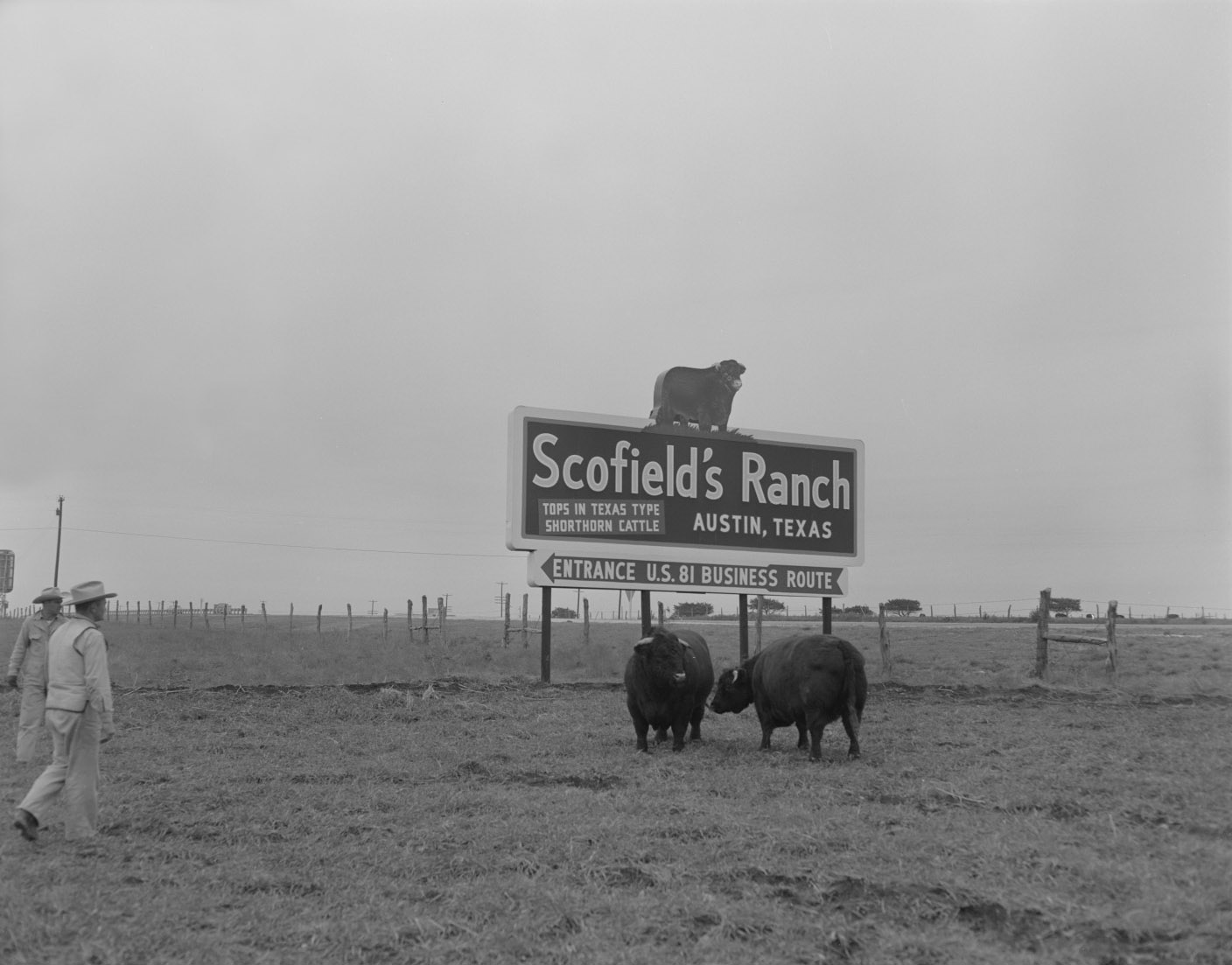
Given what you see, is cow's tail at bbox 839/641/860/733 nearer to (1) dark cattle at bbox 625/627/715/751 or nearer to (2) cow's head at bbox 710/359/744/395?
(1) dark cattle at bbox 625/627/715/751

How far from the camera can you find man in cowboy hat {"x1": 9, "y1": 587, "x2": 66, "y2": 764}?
27.5 ft

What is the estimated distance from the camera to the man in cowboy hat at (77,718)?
7684mm

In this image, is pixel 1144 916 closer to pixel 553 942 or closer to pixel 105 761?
pixel 553 942

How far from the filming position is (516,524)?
774 inches

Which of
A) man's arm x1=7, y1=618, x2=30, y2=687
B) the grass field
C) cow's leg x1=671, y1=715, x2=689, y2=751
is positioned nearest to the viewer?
the grass field

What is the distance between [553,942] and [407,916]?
916 mm

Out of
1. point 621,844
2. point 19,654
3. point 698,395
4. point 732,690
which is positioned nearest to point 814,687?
point 732,690

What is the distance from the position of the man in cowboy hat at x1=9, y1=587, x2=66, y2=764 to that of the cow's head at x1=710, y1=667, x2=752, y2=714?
7.66 meters

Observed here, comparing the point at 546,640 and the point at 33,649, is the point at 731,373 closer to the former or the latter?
the point at 546,640

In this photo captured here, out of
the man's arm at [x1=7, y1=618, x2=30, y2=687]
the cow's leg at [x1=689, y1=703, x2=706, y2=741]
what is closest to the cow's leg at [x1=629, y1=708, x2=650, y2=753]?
the cow's leg at [x1=689, y1=703, x2=706, y2=741]

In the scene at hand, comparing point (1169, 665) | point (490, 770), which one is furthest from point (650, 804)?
point (1169, 665)

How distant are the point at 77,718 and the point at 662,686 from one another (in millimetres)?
6411

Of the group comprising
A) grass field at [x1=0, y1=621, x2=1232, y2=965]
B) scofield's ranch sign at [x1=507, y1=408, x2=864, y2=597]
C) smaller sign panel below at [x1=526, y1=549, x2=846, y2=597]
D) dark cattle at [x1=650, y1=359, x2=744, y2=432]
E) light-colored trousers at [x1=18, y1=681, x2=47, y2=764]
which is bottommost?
grass field at [x1=0, y1=621, x2=1232, y2=965]

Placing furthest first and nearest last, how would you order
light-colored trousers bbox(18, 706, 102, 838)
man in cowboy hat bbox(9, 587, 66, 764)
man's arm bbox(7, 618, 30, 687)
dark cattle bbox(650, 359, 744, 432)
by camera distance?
dark cattle bbox(650, 359, 744, 432), man's arm bbox(7, 618, 30, 687), man in cowboy hat bbox(9, 587, 66, 764), light-colored trousers bbox(18, 706, 102, 838)
